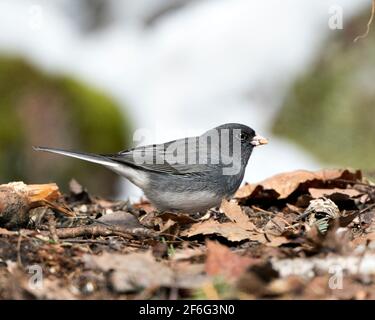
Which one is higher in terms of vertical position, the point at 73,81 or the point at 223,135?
the point at 73,81

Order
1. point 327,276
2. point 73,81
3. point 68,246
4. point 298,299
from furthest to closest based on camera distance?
point 73,81, point 68,246, point 327,276, point 298,299

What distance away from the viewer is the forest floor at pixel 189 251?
2.04m

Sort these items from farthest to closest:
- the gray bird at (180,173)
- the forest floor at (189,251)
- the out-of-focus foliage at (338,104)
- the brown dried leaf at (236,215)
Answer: the out-of-focus foliage at (338,104) → the gray bird at (180,173) → the brown dried leaf at (236,215) → the forest floor at (189,251)

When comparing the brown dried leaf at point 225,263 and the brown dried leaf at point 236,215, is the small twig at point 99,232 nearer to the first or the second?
the brown dried leaf at point 236,215

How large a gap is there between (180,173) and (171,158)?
92mm

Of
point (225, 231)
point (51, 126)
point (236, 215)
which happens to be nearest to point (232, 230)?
point (225, 231)

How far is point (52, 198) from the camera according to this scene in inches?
122

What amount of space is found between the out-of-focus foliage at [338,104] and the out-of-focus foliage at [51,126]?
6.82 feet

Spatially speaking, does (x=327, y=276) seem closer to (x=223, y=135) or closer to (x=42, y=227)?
(x=42, y=227)

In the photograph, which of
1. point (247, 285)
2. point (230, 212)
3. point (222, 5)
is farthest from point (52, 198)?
point (222, 5)

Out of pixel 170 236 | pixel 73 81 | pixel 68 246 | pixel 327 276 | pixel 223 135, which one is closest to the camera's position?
pixel 327 276

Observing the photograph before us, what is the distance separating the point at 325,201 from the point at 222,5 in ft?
20.1

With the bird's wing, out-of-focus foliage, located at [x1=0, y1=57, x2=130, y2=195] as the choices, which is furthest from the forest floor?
out-of-focus foliage, located at [x1=0, y1=57, x2=130, y2=195]

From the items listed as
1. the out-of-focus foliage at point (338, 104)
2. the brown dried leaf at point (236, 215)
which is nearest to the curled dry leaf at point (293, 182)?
the brown dried leaf at point (236, 215)
